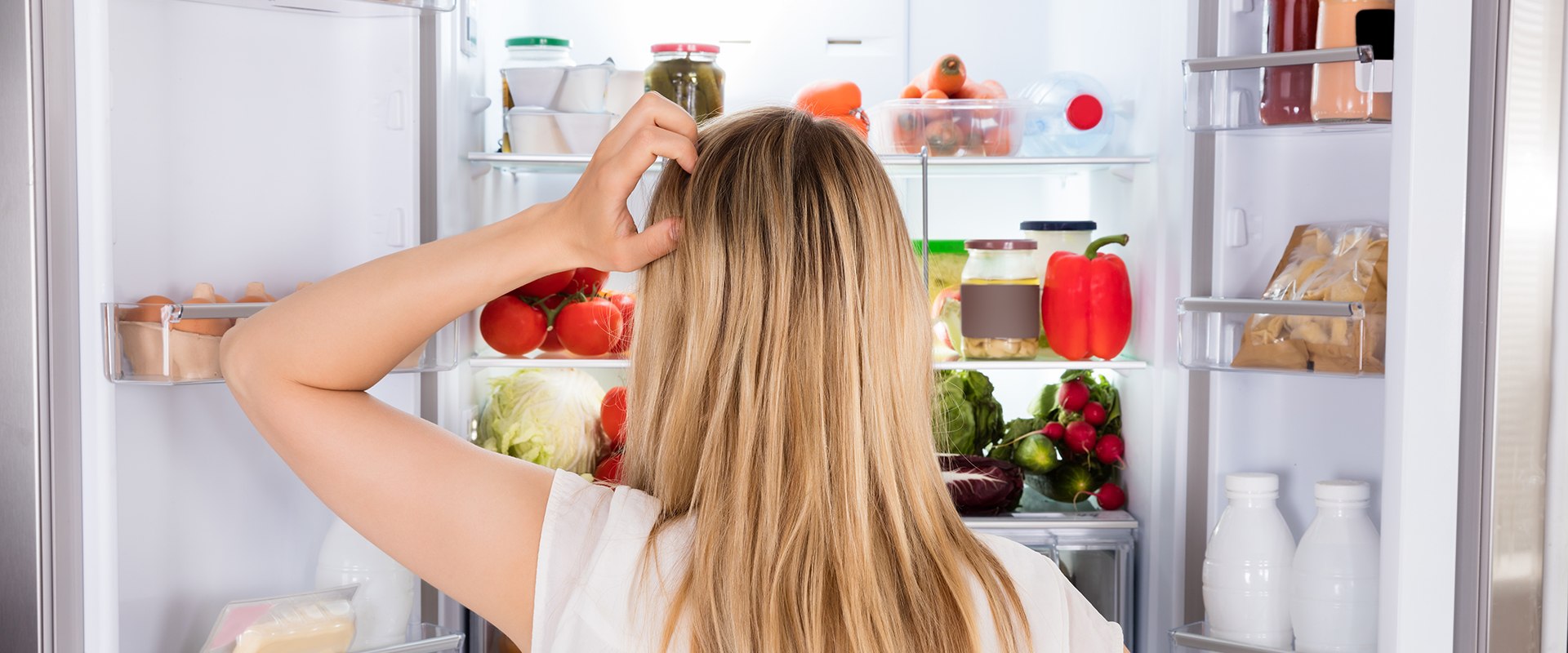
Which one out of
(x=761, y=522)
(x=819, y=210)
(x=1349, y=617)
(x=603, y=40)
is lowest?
(x=1349, y=617)

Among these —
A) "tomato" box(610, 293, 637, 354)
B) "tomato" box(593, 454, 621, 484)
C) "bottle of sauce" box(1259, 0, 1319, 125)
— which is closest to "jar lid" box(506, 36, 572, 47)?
"tomato" box(610, 293, 637, 354)

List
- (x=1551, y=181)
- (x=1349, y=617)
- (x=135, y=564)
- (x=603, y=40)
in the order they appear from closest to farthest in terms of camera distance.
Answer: (x=1551, y=181) < (x=135, y=564) < (x=1349, y=617) < (x=603, y=40)

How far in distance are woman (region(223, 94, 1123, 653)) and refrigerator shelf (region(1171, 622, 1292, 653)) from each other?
37.3 inches

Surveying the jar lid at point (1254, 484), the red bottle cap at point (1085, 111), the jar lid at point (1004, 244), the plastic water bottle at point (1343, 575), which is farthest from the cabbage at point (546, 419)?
the plastic water bottle at point (1343, 575)

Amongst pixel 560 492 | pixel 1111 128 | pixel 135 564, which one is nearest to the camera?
pixel 560 492

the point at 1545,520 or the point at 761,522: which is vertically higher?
the point at 761,522

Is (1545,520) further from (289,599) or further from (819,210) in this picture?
(289,599)

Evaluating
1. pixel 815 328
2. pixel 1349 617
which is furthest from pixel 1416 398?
pixel 815 328

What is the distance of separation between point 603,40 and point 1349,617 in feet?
5.90

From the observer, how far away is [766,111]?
922 millimetres

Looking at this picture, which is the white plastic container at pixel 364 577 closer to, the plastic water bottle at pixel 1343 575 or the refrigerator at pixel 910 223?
the refrigerator at pixel 910 223

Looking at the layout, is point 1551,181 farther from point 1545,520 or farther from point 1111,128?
point 1111,128

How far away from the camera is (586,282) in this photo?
7.55 feet

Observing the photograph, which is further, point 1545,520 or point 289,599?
point 289,599
